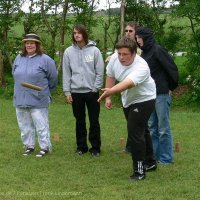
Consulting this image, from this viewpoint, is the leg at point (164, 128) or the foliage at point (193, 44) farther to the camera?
the foliage at point (193, 44)

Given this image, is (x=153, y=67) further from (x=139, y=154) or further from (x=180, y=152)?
(x=180, y=152)

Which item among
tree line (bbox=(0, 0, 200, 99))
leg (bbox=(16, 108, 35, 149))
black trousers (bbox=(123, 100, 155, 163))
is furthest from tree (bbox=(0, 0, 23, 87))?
black trousers (bbox=(123, 100, 155, 163))

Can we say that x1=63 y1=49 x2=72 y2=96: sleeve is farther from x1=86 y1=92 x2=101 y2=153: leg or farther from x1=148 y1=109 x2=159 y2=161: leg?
x1=148 y1=109 x2=159 y2=161: leg

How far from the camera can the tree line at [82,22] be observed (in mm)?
15523

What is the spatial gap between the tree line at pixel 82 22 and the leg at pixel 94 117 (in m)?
7.93

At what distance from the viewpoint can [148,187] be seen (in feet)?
19.2

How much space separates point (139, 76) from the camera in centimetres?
573

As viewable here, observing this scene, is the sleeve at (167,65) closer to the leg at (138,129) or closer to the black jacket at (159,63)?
the black jacket at (159,63)

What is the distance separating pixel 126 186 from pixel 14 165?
1790 millimetres

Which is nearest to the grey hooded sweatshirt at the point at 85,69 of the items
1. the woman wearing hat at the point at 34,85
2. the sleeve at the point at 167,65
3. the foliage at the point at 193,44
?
the woman wearing hat at the point at 34,85

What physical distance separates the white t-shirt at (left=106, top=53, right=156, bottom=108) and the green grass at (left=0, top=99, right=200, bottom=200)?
3.22 feet

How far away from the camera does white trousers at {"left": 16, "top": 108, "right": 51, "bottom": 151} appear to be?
742cm

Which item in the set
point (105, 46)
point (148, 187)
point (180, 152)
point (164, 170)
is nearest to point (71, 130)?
point (180, 152)

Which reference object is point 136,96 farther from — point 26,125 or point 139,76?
point 26,125
